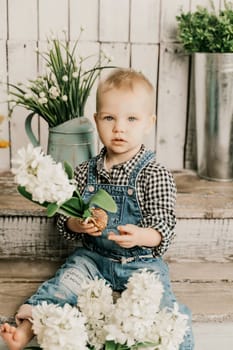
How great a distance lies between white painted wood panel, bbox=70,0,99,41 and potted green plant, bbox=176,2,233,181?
0.99 ft

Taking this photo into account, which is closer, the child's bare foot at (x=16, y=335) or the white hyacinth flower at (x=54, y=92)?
the child's bare foot at (x=16, y=335)

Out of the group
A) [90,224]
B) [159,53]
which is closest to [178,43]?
[159,53]

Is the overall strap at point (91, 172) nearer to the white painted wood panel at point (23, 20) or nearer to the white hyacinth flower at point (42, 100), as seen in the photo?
the white hyacinth flower at point (42, 100)

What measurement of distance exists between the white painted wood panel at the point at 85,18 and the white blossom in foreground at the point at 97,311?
44.0 inches

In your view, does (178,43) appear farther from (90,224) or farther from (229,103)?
(90,224)

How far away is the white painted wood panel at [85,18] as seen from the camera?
1.97 meters

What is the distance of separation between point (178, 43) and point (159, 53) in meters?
0.08

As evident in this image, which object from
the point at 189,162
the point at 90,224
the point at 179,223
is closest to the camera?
the point at 90,224

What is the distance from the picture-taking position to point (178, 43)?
2021mm

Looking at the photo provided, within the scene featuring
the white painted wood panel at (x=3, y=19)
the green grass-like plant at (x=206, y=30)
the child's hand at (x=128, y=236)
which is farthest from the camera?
the white painted wood panel at (x=3, y=19)

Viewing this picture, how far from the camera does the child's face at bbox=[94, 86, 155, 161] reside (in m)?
1.33

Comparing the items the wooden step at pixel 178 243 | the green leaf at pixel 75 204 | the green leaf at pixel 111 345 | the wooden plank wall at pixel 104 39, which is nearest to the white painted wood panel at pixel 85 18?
the wooden plank wall at pixel 104 39

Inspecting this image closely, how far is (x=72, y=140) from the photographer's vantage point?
67.4 inches

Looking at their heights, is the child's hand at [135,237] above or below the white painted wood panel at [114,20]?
below
